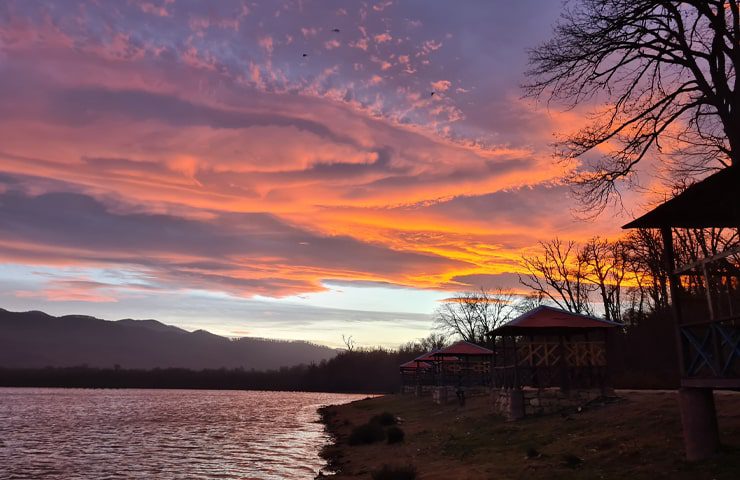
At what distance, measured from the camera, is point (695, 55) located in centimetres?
1515

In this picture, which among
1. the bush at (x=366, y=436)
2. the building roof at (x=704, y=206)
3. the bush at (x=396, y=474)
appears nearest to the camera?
the building roof at (x=704, y=206)

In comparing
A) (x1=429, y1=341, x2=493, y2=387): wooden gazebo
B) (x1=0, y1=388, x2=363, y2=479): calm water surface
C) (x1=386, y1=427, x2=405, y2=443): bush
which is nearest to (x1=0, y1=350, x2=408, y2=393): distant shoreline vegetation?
(x1=429, y1=341, x2=493, y2=387): wooden gazebo

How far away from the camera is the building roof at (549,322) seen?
2355 cm

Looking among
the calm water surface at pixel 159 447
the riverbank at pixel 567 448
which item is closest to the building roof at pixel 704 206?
the riverbank at pixel 567 448

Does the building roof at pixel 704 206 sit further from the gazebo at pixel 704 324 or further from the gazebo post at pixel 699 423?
the gazebo post at pixel 699 423

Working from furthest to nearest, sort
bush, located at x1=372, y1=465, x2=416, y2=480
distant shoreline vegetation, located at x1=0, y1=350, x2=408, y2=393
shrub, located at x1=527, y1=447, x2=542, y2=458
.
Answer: distant shoreline vegetation, located at x1=0, y1=350, x2=408, y2=393 → bush, located at x1=372, y1=465, x2=416, y2=480 → shrub, located at x1=527, y1=447, x2=542, y2=458

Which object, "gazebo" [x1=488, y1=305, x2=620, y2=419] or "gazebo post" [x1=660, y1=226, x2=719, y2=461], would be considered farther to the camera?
"gazebo" [x1=488, y1=305, x2=620, y2=419]

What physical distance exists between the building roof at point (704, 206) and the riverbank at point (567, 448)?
4.84m

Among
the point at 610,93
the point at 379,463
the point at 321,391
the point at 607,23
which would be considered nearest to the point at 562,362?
the point at 379,463

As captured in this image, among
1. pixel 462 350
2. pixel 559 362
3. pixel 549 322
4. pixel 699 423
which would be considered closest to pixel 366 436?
pixel 559 362

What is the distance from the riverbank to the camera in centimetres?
1183

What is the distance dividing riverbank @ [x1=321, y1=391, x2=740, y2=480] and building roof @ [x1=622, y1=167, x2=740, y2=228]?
15.9 feet

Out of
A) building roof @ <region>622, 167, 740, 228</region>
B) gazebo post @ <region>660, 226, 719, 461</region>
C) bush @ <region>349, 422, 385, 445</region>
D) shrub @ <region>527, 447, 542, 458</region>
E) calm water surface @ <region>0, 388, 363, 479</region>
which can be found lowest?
calm water surface @ <region>0, 388, 363, 479</region>

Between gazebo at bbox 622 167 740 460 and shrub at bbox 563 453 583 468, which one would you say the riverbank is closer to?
shrub at bbox 563 453 583 468
